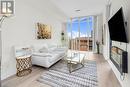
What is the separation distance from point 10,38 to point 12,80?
1184 mm

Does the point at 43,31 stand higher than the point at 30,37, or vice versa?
the point at 43,31

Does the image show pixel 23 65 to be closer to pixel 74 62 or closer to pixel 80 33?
pixel 74 62

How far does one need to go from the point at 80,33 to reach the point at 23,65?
5.36 meters

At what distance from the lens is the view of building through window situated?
7219 mm

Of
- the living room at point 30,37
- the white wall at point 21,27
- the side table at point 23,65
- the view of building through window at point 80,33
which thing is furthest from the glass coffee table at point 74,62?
the view of building through window at point 80,33

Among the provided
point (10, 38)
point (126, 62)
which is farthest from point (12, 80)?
point (126, 62)

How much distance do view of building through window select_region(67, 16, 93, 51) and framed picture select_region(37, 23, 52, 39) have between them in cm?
313

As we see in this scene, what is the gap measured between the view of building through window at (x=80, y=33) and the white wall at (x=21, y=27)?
320 centimetres

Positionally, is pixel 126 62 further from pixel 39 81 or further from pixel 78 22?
pixel 78 22

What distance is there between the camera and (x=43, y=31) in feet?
15.0

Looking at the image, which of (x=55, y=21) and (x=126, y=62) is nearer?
(x=126, y=62)

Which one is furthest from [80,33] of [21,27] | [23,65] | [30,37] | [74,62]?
A: [23,65]

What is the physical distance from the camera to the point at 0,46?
8.12ft

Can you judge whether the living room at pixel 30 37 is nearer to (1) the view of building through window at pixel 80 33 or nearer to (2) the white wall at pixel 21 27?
(2) the white wall at pixel 21 27
